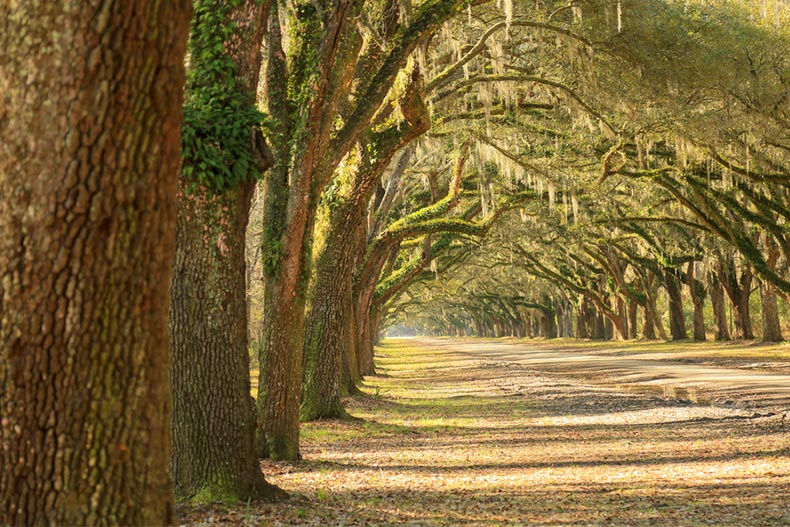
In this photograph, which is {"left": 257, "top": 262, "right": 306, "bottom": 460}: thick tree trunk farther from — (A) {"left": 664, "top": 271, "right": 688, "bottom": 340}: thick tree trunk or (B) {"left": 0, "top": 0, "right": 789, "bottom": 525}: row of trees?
(A) {"left": 664, "top": 271, "right": 688, "bottom": 340}: thick tree trunk

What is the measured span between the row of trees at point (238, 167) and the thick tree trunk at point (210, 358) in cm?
2

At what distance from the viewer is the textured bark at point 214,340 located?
6906 mm

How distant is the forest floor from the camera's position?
23.0 ft

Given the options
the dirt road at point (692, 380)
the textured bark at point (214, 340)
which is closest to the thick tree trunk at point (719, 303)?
the dirt road at point (692, 380)

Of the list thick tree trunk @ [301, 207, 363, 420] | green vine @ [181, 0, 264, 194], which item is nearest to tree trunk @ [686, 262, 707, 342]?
thick tree trunk @ [301, 207, 363, 420]

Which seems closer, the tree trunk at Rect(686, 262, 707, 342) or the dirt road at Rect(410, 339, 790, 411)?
the dirt road at Rect(410, 339, 790, 411)

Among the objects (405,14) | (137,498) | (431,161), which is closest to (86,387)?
(137,498)

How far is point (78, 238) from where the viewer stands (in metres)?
3.35

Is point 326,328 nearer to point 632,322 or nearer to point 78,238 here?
point 78,238

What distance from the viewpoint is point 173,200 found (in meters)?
3.72

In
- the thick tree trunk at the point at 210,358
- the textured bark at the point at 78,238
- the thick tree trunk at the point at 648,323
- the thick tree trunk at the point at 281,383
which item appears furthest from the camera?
the thick tree trunk at the point at 648,323

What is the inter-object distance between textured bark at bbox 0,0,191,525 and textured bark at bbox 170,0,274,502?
3.36 m

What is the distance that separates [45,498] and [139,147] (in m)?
1.46

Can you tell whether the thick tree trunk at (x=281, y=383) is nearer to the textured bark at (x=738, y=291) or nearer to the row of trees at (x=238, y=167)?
the row of trees at (x=238, y=167)
